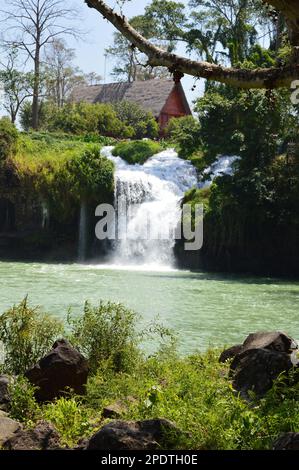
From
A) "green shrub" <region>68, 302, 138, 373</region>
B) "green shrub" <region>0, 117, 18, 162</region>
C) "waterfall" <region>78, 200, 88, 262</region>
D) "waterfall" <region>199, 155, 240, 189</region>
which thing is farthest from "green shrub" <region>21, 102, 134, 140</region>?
"green shrub" <region>68, 302, 138, 373</region>

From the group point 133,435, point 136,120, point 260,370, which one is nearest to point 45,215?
point 136,120

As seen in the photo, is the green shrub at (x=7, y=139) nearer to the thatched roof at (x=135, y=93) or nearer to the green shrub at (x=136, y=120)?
the green shrub at (x=136, y=120)

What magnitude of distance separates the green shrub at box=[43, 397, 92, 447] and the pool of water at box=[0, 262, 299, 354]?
16.8 ft

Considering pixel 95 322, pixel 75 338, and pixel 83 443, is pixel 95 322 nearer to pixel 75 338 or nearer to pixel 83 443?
pixel 75 338

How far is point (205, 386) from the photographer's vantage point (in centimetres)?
643

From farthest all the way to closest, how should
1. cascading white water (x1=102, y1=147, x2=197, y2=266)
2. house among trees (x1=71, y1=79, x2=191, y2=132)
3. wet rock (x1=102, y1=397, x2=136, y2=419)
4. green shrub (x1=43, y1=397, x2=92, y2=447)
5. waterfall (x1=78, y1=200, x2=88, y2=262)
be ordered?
house among trees (x1=71, y1=79, x2=191, y2=132), waterfall (x1=78, y1=200, x2=88, y2=262), cascading white water (x1=102, y1=147, x2=197, y2=266), wet rock (x1=102, y1=397, x2=136, y2=419), green shrub (x1=43, y1=397, x2=92, y2=447)

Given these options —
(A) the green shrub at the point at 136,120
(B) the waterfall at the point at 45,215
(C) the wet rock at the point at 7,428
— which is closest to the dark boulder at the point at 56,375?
(C) the wet rock at the point at 7,428

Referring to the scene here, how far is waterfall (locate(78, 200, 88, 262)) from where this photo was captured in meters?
30.4

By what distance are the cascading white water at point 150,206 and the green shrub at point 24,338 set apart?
2051 cm

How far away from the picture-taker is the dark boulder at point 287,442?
Answer: 437 cm

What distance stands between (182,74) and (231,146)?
21.9m

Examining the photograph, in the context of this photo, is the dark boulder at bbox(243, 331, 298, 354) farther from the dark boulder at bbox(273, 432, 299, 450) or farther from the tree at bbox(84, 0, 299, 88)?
the dark boulder at bbox(273, 432, 299, 450)

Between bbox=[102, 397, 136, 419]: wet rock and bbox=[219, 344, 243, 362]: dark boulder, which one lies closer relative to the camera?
bbox=[102, 397, 136, 419]: wet rock
